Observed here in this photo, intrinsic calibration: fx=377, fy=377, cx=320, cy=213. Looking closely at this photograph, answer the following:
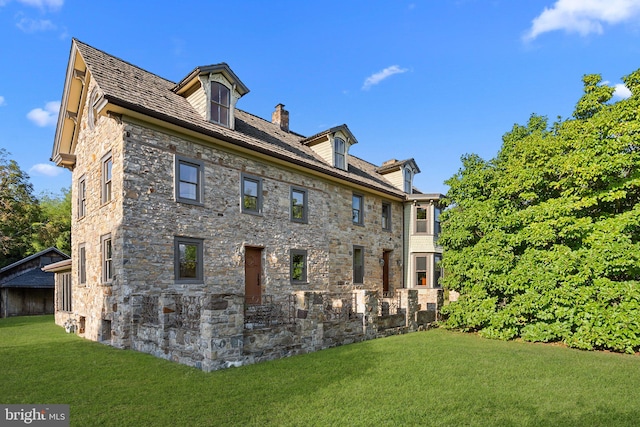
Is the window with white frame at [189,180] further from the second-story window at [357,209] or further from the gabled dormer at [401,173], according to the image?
the gabled dormer at [401,173]

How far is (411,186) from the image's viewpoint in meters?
22.8

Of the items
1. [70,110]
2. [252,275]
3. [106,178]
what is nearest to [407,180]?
[252,275]

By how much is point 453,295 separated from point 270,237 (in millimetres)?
8156

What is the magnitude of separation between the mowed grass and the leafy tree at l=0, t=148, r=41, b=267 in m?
21.6

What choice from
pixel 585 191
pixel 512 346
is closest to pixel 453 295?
pixel 512 346

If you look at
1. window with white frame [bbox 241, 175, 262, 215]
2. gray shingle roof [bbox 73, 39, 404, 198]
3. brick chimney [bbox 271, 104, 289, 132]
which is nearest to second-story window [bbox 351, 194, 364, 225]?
gray shingle roof [bbox 73, 39, 404, 198]

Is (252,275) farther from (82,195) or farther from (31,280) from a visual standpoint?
(31,280)

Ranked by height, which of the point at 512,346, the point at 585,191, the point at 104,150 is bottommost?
the point at 512,346

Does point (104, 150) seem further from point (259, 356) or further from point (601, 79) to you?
point (601, 79)

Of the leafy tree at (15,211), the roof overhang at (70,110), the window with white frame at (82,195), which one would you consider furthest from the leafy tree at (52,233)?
the window with white frame at (82,195)

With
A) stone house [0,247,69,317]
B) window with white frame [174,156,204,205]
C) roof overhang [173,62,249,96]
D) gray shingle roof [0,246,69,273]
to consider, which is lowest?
stone house [0,247,69,317]

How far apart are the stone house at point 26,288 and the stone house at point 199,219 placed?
27.4 feet

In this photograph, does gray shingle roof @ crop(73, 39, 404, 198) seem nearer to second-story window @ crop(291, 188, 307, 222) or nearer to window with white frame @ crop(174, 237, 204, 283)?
second-story window @ crop(291, 188, 307, 222)

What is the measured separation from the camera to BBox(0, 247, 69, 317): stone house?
2244 cm
